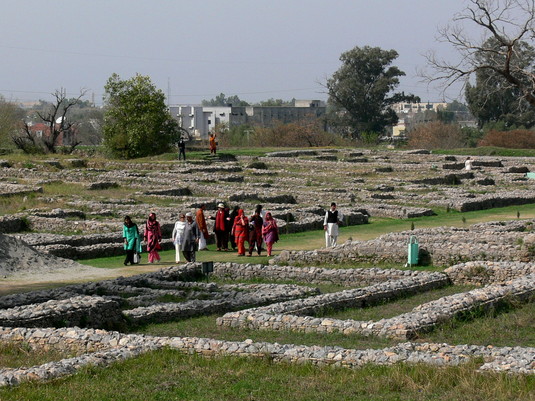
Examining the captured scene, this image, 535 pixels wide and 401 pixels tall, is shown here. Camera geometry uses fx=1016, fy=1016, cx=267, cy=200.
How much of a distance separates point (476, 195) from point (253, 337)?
22.2 meters

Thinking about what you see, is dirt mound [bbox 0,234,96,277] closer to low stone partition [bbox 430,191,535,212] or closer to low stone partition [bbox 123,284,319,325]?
low stone partition [bbox 123,284,319,325]

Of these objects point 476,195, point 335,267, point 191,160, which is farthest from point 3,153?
point 335,267

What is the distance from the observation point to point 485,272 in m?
16.2

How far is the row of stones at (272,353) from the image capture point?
9.31 m

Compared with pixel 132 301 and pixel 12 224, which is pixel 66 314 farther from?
pixel 12 224

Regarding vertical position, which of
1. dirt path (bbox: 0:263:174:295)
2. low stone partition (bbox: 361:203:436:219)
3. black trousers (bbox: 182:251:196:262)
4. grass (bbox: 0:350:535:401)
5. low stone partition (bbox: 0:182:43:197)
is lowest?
low stone partition (bbox: 361:203:436:219)

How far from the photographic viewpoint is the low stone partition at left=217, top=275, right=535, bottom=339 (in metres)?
11.8

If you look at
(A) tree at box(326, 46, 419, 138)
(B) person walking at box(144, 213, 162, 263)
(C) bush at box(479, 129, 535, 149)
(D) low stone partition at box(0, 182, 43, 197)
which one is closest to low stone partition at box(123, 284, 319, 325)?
(B) person walking at box(144, 213, 162, 263)

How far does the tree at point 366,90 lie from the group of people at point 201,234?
6060cm

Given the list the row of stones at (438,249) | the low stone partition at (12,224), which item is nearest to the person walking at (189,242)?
the row of stones at (438,249)

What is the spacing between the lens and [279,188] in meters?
36.5

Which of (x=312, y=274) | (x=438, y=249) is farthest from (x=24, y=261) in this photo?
(x=438, y=249)

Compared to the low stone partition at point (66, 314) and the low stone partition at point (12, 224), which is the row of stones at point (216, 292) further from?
the low stone partition at point (12, 224)

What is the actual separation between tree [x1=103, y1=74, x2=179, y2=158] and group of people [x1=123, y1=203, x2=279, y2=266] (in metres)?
31.5
